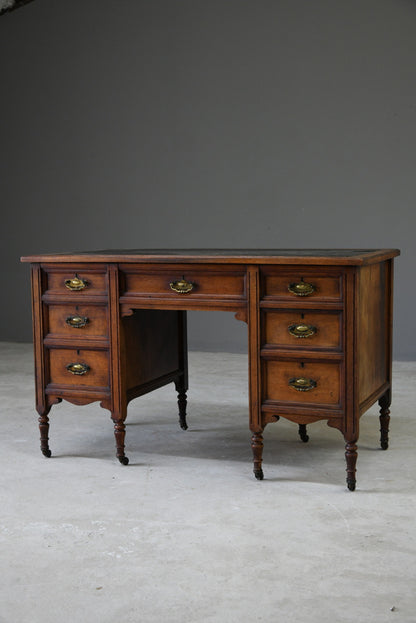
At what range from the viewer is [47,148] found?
664 centimetres

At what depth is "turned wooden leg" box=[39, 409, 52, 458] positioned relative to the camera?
11.1 ft

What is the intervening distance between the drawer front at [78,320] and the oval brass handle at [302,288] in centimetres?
80

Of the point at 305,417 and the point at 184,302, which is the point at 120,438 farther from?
the point at 305,417

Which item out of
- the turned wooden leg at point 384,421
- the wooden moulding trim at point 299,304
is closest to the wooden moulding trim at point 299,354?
the wooden moulding trim at point 299,304

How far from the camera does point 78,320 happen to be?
129 inches

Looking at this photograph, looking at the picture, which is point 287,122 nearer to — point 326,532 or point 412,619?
point 326,532

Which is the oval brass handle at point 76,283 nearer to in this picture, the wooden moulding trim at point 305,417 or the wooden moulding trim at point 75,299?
the wooden moulding trim at point 75,299

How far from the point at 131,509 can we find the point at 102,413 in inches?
58.3

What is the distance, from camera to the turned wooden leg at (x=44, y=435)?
3.39m

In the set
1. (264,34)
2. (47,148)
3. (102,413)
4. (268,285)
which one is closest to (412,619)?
(268,285)

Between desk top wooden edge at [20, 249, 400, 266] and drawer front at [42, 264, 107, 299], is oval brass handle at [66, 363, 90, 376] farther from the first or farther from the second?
desk top wooden edge at [20, 249, 400, 266]

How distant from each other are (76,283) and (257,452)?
1.01 meters

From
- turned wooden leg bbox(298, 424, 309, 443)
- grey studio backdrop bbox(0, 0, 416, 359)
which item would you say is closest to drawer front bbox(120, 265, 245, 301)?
turned wooden leg bbox(298, 424, 309, 443)

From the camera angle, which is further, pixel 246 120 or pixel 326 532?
pixel 246 120
